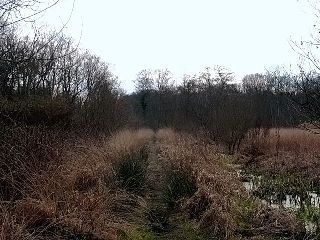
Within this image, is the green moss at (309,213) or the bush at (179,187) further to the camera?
the bush at (179,187)

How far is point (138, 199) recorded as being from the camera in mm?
9930

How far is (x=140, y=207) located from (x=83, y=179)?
146cm

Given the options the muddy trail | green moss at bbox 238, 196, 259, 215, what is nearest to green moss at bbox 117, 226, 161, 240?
the muddy trail

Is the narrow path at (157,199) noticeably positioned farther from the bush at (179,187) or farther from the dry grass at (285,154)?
the dry grass at (285,154)

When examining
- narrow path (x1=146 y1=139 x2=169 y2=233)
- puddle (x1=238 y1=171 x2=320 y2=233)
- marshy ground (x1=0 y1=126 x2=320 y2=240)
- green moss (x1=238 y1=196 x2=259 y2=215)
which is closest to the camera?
marshy ground (x1=0 y1=126 x2=320 y2=240)

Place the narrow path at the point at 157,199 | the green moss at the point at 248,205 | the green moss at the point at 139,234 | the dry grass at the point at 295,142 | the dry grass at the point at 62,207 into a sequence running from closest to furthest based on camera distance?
the dry grass at the point at 62,207, the green moss at the point at 139,234, the narrow path at the point at 157,199, the green moss at the point at 248,205, the dry grass at the point at 295,142

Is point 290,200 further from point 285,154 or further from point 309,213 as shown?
point 285,154

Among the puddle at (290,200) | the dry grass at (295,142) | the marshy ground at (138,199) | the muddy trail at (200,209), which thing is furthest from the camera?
the dry grass at (295,142)

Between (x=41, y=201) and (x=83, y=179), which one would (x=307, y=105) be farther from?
(x=41, y=201)

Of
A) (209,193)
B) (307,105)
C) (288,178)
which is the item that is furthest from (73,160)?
(288,178)

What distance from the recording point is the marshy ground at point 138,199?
273 inches

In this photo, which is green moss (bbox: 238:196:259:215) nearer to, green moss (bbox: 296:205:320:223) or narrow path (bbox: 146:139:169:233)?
green moss (bbox: 296:205:320:223)

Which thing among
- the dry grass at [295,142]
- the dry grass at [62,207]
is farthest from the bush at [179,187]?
the dry grass at [295,142]

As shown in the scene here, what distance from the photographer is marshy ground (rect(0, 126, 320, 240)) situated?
6945 mm
